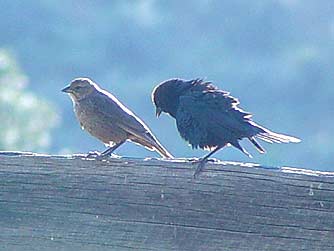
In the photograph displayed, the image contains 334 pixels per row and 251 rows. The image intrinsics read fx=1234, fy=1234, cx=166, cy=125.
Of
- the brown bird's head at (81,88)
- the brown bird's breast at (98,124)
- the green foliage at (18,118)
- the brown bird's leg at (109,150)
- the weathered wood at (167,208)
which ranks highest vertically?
the green foliage at (18,118)

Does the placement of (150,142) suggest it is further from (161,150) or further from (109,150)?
(109,150)

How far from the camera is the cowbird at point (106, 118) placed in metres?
5.79

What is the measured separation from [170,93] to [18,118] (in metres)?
4.62

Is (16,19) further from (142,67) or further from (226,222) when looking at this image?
(226,222)

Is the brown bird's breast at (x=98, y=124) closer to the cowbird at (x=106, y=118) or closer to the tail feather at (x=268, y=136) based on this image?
the cowbird at (x=106, y=118)

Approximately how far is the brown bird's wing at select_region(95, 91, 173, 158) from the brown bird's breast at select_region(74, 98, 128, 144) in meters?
0.03

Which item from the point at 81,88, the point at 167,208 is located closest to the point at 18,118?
the point at 81,88

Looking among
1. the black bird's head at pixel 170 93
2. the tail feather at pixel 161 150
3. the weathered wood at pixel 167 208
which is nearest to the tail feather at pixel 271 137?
the tail feather at pixel 161 150

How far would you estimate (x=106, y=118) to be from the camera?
6.09m

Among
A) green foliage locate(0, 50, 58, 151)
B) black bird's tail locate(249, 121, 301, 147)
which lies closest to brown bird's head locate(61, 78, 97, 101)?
black bird's tail locate(249, 121, 301, 147)

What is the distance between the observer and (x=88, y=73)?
880 inches

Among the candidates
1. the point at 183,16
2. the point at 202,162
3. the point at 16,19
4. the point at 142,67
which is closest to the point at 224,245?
the point at 202,162

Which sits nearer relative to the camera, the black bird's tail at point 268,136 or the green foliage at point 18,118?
the black bird's tail at point 268,136

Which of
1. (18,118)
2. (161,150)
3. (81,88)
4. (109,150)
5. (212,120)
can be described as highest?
(18,118)
